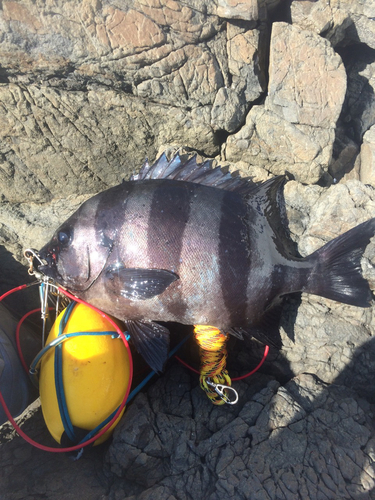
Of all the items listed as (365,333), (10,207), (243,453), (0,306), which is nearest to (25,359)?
(0,306)

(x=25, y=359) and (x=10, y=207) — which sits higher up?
(x=10, y=207)

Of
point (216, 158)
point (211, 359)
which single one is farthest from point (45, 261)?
point (216, 158)

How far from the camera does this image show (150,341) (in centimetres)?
234

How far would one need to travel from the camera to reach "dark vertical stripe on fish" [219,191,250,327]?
87.4 inches

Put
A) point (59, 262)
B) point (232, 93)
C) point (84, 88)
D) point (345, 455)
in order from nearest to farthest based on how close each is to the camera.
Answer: point (345, 455) → point (59, 262) → point (84, 88) → point (232, 93)

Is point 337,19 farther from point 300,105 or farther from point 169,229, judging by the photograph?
point 169,229

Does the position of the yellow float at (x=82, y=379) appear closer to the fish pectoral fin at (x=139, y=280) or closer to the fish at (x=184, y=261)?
the fish at (x=184, y=261)

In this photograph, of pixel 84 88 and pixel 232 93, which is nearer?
pixel 84 88

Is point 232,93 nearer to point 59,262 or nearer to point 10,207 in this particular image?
point 59,262

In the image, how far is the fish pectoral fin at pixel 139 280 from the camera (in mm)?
2162

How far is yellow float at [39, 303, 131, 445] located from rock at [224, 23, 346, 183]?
2.09 metres

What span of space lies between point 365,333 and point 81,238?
7.60 ft

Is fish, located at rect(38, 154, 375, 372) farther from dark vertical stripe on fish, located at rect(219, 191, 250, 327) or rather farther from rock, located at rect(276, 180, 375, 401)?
rock, located at rect(276, 180, 375, 401)

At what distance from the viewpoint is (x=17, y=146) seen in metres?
2.68
